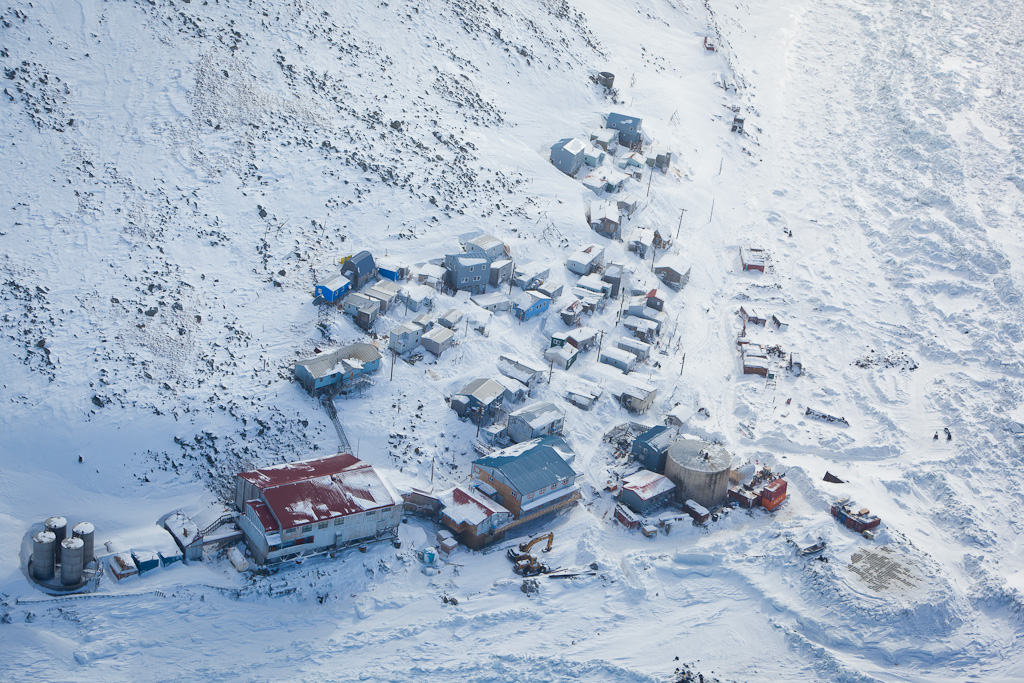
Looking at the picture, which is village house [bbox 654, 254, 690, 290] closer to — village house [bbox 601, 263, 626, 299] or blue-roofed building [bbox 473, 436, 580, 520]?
village house [bbox 601, 263, 626, 299]

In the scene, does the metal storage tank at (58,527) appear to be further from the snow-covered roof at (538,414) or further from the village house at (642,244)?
the village house at (642,244)

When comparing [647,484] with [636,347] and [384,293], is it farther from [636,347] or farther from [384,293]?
[384,293]

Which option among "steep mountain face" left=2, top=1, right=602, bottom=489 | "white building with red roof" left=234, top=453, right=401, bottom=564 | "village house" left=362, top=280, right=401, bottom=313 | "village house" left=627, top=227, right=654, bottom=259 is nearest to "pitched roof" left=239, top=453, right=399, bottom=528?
"white building with red roof" left=234, top=453, right=401, bottom=564

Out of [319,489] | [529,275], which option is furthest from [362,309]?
[319,489]

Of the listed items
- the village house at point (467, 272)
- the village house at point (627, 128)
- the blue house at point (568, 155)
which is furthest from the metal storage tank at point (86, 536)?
the village house at point (627, 128)

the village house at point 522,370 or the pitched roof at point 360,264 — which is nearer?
the village house at point 522,370

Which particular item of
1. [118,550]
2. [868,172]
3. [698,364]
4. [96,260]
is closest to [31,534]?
[118,550]
